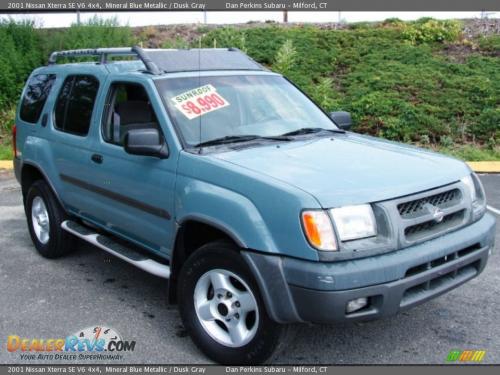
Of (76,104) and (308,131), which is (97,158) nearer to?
(76,104)

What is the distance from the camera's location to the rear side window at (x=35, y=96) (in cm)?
539

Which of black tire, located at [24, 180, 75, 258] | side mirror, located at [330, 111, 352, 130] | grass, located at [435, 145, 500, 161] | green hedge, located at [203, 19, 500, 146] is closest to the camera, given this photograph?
side mirror, located at [330, 111, 352, 130]

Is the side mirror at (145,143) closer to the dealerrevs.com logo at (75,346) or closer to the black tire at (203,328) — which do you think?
the black tire at (203,328)

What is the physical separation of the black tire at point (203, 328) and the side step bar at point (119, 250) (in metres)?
0.34

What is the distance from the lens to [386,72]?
13.1 meters

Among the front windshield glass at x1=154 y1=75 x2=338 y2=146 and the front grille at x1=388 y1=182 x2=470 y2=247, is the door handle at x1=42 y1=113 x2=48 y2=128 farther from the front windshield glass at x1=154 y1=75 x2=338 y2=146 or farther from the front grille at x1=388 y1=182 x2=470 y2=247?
the front grille at x1=388 y1=182 x2=470 y2=247

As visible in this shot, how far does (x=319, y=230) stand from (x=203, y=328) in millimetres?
1108

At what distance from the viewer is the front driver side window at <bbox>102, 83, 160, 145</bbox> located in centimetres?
430

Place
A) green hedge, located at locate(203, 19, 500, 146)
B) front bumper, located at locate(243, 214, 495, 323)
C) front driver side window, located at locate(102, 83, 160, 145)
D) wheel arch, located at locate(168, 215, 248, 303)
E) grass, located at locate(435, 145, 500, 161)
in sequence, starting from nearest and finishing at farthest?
front bumper, located at locate(243, 214, 495, 323), wheel arch, located at locate(168, 215, 248, 303), front driver side window, located at locate(102, 83, 160, 145), grass, located at locate(435, 145, 500, 161), green hedge, located at locate(203, 19, 500, 146)

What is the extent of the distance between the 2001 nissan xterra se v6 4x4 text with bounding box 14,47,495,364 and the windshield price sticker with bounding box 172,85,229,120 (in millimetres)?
11

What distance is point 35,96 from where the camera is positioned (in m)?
5.58

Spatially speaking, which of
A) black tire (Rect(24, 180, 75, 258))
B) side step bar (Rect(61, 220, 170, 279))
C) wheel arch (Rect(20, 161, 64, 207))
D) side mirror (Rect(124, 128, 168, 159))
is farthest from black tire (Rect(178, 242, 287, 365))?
wheel arch (Rect(20, 161, 64, 207))

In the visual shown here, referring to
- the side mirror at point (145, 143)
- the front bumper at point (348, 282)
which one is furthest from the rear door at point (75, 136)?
the front bumper at point (348, 282)

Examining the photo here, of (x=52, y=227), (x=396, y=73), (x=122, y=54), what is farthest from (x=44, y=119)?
(x=396, y=73)
